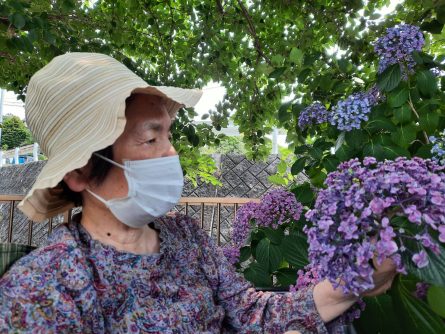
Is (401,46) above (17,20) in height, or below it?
above

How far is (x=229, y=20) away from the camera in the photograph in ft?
11.9

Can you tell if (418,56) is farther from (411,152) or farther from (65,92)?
(65,92)

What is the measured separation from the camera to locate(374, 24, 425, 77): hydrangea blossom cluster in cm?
160

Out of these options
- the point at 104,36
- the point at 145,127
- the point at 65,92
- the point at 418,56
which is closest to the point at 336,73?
the point at 418,56

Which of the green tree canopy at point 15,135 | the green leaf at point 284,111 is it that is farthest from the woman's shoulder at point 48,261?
the green tree canopy at point 15,135

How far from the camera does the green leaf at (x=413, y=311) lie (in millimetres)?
971

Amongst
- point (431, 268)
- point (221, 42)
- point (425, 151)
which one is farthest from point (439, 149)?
point (221, 42)

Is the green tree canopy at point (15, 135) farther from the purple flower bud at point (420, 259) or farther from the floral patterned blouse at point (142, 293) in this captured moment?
the purple flower bud at point (420, 259)

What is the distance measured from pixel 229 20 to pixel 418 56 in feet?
7.35

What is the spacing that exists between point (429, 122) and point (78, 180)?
1177 mm

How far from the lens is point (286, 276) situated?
196cm

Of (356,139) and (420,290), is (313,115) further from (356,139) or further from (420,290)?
(420,290)

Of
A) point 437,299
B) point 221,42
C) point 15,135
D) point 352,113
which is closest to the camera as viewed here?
point 437,299

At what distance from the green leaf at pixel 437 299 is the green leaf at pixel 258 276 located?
1.04 metres
